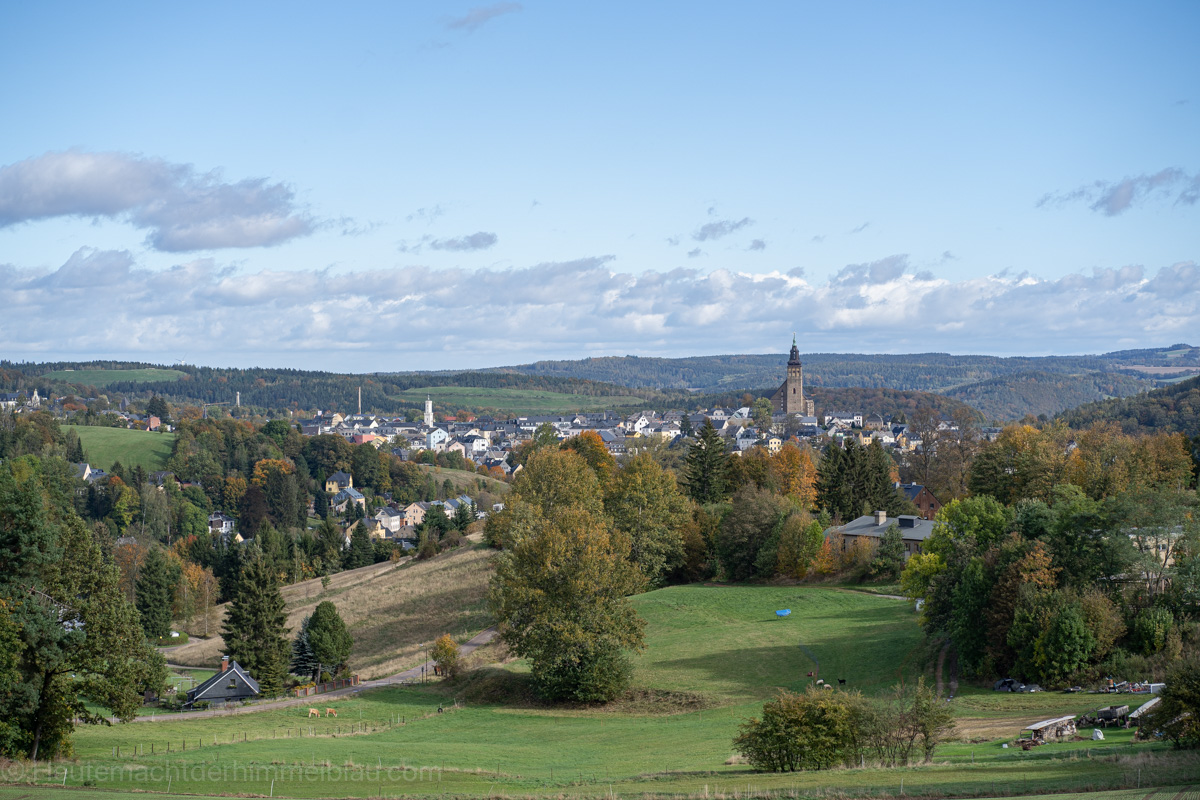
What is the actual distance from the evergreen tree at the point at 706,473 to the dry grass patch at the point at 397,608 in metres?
17.5

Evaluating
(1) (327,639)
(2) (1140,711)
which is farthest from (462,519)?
(2) (1140,711)

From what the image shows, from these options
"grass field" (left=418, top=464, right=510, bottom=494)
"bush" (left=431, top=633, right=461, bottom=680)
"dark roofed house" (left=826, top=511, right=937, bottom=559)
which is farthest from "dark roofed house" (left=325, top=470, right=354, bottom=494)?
"bush" (left=431, top=633, right=461, bottom=680)

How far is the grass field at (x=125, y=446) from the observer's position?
150 m

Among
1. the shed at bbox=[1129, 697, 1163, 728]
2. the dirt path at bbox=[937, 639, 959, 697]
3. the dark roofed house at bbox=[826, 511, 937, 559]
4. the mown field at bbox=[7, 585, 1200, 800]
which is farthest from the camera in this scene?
the dark roofed house at bbox=[826, 511, 937, 559]

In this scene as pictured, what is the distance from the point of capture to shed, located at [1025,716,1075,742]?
26.6m

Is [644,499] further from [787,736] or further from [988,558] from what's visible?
[787,736]

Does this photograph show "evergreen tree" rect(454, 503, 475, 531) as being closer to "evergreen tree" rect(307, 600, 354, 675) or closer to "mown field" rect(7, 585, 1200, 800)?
"evergreen tree" rect(307, 600, 354, 675)

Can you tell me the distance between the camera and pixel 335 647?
4981 cm

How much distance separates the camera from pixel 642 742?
3116 centimetres

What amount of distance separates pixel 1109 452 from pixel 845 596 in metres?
20.5

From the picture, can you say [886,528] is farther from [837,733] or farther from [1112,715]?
[837,733]

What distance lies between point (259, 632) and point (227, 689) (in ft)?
13.1

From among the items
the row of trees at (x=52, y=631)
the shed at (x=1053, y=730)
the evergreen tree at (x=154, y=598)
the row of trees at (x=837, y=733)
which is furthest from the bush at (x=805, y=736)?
the evergreen tree at (x=154, y=598)

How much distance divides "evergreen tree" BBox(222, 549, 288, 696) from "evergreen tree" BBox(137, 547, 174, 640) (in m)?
23.8
